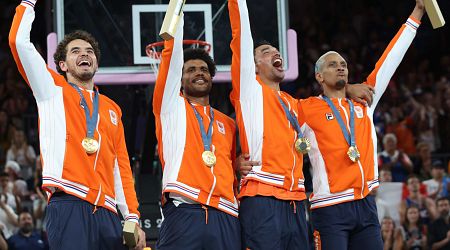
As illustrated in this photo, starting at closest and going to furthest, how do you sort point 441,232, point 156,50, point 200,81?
point 200,81 < point 156,50 < point 441,232

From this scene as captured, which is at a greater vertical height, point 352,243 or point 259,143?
point 259,143

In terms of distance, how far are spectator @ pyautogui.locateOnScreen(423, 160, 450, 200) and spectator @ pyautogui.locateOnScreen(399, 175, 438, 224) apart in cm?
33

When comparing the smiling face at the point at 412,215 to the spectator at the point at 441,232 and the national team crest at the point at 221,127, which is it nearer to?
the spectator at the point at 441,232

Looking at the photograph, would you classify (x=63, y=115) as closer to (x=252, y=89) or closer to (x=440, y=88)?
(x=252, y=89)

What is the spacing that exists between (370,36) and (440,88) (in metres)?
2.20

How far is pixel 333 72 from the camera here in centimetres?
744

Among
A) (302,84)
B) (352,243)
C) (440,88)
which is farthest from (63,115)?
(440,88)

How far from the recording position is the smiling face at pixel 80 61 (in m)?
6.41

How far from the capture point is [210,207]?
6.59m

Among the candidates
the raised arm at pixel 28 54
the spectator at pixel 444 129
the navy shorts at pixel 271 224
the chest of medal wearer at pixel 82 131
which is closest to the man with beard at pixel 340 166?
the navy shorts at pixel 271 224

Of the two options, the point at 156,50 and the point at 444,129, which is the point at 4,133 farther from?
the point at 444,129

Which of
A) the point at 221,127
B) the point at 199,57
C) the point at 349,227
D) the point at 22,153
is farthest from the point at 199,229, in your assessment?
the point at 22,153

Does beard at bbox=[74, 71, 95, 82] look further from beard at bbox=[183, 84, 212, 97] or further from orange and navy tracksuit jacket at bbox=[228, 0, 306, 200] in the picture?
orange and navy tracksuit jacket at bbox=[228, 0, 306, 200]

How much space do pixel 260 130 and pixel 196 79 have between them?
61 cm
